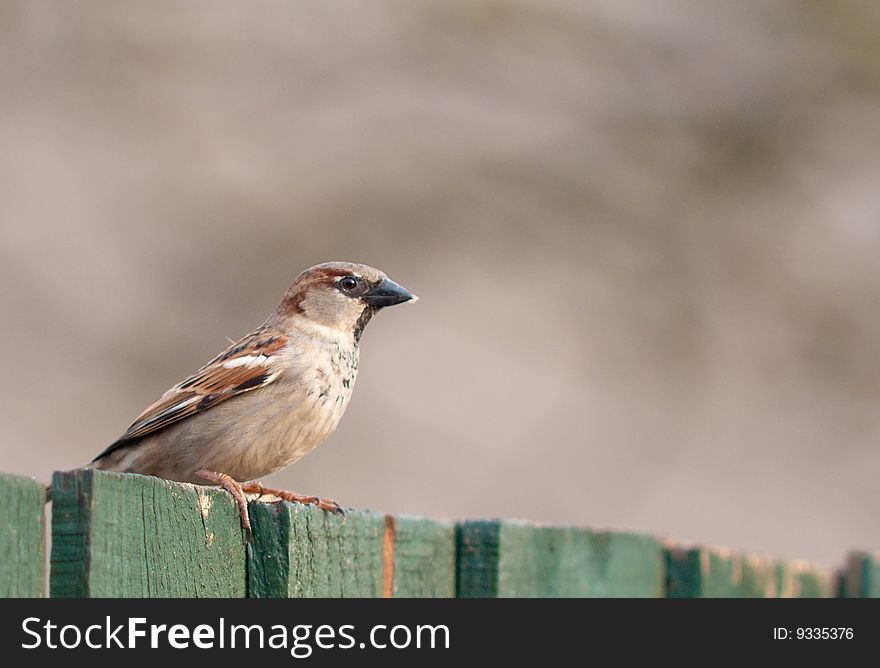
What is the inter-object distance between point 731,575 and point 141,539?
185 cm

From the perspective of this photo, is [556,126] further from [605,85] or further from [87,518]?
[87,518]

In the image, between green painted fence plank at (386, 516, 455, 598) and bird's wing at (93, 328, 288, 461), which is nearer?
green painted fence plank at (386, 516, 455, 598)

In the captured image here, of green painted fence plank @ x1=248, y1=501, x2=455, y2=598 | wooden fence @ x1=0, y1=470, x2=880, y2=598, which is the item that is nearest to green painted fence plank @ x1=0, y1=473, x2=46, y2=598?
wooden fence @ x1=0, y1=470, x2=880, y2=598

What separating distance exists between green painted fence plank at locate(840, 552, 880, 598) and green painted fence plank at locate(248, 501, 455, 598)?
1.48 metres

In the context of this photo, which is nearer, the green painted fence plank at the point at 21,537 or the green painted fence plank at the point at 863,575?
the green painted fence plank at the point at 21,537

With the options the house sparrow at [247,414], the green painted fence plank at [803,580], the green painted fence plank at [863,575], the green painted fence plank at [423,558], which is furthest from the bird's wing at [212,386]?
the green painted fence plank at [863,575]

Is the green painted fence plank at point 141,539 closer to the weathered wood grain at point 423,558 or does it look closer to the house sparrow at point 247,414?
the weathered wood grain at point 423,558

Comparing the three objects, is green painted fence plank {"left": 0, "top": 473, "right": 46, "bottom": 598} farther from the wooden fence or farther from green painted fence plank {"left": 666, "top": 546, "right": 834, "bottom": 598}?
green painted fence plank {"left": 666, "top": 546, "right": 834, "bottom": 598}

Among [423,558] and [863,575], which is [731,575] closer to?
[863,575]

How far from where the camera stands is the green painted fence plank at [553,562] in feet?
8.82

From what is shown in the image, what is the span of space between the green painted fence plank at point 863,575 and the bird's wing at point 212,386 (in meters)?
1.68

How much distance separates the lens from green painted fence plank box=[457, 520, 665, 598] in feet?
8.82

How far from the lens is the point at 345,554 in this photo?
238cm
